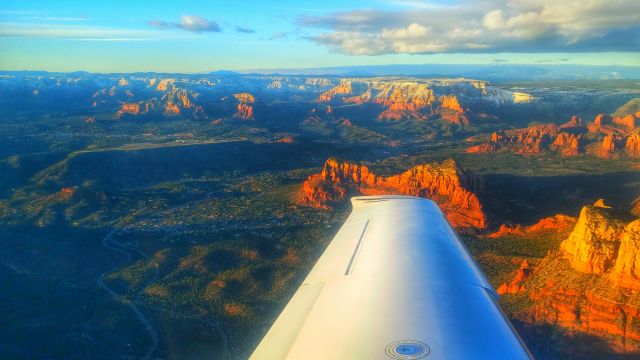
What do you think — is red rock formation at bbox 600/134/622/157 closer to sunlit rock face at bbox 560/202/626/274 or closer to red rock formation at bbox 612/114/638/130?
red rock formation at bbox 612/114/638/130

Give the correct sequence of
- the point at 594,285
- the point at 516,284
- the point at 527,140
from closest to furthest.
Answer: the point at 594,285
the point at 516,284
the point at 527,140

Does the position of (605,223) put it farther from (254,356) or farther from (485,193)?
(485,193)

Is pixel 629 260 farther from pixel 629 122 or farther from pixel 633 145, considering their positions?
pixel 629 122

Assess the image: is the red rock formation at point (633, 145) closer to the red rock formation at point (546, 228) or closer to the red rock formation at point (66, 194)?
the red rock formation at point (546, 228)

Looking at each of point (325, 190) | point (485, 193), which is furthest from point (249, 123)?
point (485, 193)

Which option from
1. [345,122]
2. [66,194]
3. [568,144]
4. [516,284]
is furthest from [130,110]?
[516,284]
